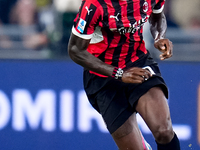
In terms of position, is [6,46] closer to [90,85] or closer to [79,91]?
[79,91]

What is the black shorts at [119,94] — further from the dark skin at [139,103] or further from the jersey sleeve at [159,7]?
the jersey sleeve at [159,7]

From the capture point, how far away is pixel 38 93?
4.84 meters

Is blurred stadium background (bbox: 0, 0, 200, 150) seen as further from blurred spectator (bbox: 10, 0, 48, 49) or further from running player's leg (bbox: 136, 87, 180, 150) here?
running player's leg (bbox: 136, 87, 180, 150)

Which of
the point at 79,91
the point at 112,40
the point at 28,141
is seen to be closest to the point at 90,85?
the point at 112,40

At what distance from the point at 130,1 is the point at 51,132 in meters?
2.27

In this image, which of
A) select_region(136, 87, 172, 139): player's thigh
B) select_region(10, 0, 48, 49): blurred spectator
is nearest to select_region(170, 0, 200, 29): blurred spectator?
select_region(10, 0, 48, 49): blurred spectator

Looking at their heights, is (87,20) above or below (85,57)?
above

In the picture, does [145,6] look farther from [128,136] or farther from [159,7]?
[128,136]

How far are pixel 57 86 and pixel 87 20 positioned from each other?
191 centimetres

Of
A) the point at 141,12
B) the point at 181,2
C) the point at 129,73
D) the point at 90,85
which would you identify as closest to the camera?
the point at 129,73

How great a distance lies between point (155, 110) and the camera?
120 inches

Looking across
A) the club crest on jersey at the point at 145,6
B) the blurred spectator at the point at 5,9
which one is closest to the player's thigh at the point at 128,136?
the club crest on jersey at the point at 145,6

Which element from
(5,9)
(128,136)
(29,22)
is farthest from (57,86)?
(128,136)

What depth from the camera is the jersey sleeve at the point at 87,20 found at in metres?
3.04
